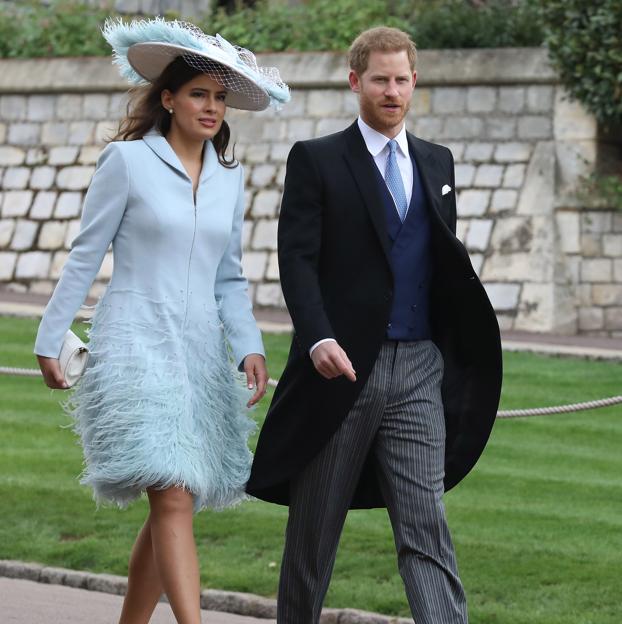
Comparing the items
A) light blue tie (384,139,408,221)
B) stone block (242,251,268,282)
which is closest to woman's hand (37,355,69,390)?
light blue tie (384,139,408,221)

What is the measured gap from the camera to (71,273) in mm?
4902

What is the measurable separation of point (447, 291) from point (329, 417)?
484 millimetres

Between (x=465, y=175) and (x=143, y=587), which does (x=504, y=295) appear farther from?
(x=143, y=587)

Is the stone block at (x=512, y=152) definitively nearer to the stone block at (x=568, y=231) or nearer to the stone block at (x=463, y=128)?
the stone block at (x=463, y=128)

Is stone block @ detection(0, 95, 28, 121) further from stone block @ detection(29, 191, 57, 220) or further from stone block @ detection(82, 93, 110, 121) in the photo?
stone block @ detection(29, 191, 57, 220)

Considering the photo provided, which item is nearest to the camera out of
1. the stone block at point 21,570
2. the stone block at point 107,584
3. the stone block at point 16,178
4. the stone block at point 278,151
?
the stone block at point 107,584

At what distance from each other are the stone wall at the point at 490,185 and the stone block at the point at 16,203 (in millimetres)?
80

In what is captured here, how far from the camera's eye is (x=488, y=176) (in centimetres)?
1564

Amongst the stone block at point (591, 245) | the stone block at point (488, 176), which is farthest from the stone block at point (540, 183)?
the stone block at point (591, 245)

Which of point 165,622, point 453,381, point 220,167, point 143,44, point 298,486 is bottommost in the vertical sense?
point 165,622

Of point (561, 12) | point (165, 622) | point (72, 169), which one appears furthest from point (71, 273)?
point (72, 169)

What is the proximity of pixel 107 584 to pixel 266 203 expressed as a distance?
10.7 meters

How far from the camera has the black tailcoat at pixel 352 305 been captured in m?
Answer: 4.55

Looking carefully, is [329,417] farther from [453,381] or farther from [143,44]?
[143,44]
